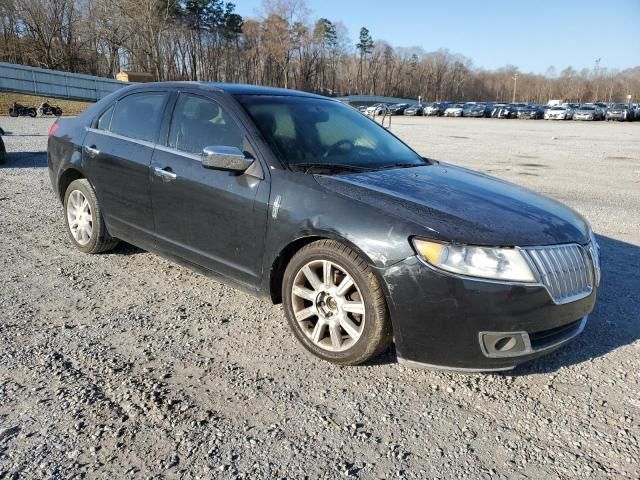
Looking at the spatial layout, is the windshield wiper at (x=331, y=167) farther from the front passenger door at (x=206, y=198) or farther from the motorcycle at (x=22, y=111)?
the motorcycle at (x=22, y=111)

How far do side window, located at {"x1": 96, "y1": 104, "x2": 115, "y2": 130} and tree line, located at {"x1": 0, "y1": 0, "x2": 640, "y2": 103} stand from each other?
2406 inches

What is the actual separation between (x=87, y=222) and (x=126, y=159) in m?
1.01

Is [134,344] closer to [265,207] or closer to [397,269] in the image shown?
[265,207]

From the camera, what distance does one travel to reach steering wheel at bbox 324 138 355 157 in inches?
141

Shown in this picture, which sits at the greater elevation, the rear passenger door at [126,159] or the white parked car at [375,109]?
the white parked car at [375,109]

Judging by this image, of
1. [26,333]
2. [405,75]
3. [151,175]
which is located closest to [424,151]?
[151,175]

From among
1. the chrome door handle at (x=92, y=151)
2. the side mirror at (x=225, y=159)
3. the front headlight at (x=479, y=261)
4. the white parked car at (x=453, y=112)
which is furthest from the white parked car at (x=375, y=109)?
the white parked car at (x=453, y=112)

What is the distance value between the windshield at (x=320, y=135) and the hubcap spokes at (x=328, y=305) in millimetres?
758

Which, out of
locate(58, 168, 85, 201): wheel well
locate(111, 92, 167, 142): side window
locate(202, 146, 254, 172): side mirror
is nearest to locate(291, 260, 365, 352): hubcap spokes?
locate(202, 146, 254, 172): side mirror

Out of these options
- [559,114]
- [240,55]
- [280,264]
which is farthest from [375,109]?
[240,55]

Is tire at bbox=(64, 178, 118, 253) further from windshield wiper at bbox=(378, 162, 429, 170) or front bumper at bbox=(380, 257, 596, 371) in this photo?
front bumper at bbox=(380, 257, 596, 371)

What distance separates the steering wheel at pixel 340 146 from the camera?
141 inches

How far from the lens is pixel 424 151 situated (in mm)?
15414

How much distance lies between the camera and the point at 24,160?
10.7 meters
